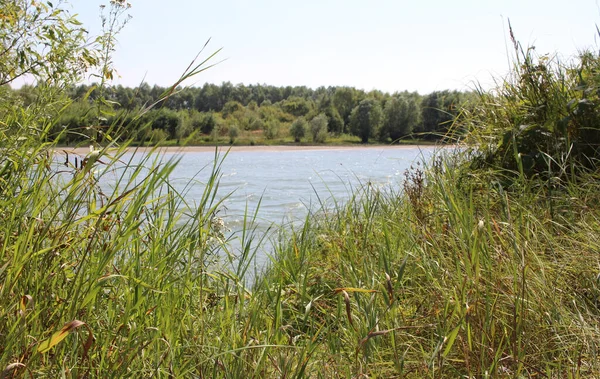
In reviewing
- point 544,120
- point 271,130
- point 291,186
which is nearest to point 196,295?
point 544,120

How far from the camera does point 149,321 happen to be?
179cm

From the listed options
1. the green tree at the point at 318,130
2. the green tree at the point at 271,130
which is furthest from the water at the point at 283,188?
the green tree at the point at 271,130

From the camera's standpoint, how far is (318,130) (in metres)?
72.3

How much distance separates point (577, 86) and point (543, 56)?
504 mm

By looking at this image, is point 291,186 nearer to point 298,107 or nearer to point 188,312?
point 188,312

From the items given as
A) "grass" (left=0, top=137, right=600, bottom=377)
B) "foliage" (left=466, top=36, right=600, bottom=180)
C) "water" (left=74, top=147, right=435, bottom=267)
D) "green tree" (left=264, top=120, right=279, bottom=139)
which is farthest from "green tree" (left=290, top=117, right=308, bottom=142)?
"grass" (left=0, top=137, right=600, bottom=377)

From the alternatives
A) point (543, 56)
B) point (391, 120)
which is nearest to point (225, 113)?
point (391, 120)

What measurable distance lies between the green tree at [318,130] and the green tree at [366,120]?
3724 mm

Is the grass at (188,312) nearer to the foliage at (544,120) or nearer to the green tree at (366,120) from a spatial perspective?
the foliage at (544,120)

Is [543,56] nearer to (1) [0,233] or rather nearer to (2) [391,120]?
(1) [0,233]

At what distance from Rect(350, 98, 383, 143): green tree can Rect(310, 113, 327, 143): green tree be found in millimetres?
3724

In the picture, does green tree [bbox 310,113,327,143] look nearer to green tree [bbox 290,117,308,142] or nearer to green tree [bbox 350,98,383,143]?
green tree [bbox 290,117,308,142]

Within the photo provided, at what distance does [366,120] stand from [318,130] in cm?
626

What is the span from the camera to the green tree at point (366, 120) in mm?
69562
